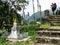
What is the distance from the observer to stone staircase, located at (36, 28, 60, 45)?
6582mm

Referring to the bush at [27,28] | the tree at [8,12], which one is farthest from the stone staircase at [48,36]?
the tree at [8,12]

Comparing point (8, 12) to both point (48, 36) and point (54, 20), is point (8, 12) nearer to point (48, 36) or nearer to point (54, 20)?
point (54, 20)

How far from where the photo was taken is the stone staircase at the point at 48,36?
6.58 m

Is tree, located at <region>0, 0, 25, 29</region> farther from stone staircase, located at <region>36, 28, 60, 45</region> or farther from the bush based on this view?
stone staircase, located at <region>36, 28, 60, 45</region>

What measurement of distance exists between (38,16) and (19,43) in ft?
9.46

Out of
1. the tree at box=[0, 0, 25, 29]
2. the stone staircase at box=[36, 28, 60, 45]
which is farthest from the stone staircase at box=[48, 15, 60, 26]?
the stone staircase at box=[36, 28, 60, 45]

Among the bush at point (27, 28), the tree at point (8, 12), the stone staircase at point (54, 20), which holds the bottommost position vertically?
the bush at point (27, 28)

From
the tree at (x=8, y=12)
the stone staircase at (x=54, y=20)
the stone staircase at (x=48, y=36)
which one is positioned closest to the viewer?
the stone staircase at (x=48, y=36)

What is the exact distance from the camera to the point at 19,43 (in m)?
6.06

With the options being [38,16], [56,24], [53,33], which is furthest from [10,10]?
[53,33]

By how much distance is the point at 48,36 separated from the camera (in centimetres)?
699

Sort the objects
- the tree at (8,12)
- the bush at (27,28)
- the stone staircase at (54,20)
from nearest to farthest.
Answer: the bush at (27,28), the tree at (8,12), the stone staircase at (54,20)

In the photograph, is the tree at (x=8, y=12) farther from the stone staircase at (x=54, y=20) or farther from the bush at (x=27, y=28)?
the stone staircase at (x=54, y=20)

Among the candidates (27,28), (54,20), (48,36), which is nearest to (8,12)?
(27,28)
